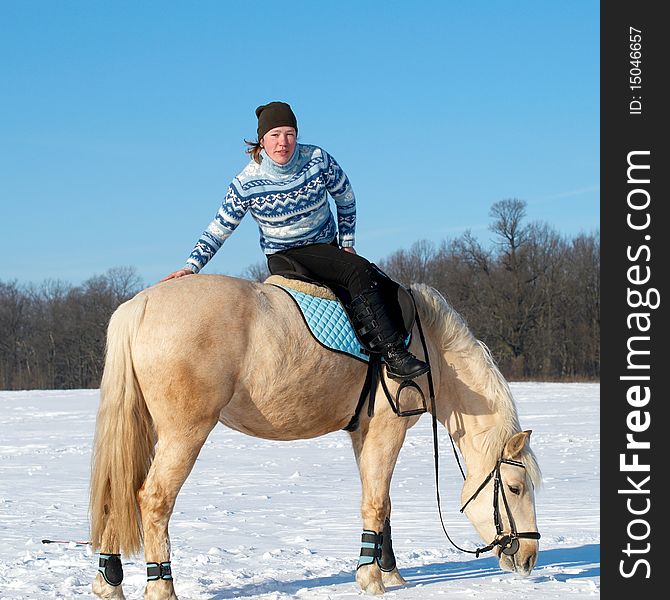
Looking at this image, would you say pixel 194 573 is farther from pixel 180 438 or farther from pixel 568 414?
pixel 568 414

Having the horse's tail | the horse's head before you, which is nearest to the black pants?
the horse's tail

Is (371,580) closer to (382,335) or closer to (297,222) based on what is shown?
(382,335)

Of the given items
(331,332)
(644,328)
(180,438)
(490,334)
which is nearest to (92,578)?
(180,438)

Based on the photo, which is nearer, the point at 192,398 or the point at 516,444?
the point at 192,398

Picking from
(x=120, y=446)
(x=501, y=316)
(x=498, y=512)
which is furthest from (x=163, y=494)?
(x=501, y=316)

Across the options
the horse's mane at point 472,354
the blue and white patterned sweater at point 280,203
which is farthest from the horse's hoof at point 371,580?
the blue and white patterned sweater at point 280,203

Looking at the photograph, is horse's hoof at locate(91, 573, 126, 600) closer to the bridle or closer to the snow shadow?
the snow shadow

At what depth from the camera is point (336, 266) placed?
190 inches

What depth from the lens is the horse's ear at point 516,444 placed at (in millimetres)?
4910

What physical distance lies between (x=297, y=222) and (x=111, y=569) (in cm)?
214

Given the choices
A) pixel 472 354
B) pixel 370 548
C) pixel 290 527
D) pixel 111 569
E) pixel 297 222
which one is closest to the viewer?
pixel 111 569

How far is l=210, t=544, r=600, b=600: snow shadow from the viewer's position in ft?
15.5

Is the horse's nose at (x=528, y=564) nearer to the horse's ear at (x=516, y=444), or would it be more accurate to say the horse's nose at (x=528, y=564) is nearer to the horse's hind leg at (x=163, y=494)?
the horse's ear at (x=516, y=444)

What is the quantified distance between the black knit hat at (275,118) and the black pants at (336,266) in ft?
2.30
